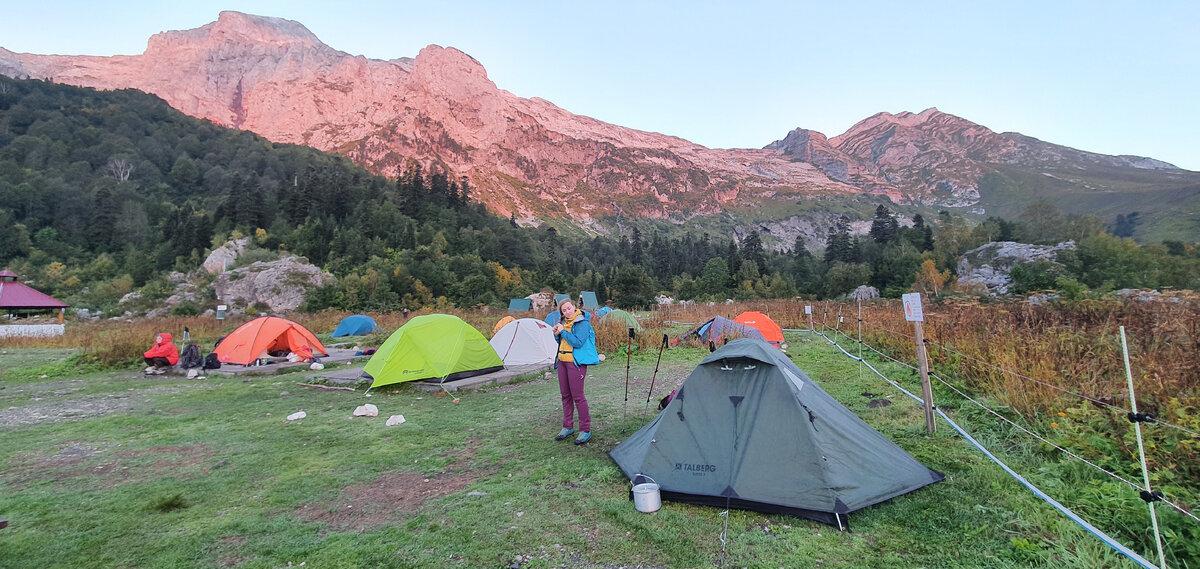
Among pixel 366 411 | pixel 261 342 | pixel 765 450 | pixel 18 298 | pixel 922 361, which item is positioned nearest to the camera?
pixel 765 450

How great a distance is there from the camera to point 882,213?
108 m

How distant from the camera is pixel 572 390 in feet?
23.1

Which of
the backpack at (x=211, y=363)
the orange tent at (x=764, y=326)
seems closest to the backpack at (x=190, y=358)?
the backpack at (x=211, y=363)

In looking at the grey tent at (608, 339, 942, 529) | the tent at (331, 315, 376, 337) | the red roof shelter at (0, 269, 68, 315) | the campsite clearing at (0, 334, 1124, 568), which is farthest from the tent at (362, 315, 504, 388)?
the red roof shelter at (0, 269, 68, 315)

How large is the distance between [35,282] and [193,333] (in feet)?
158

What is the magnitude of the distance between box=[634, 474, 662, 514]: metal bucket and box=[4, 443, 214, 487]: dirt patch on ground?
5.09m

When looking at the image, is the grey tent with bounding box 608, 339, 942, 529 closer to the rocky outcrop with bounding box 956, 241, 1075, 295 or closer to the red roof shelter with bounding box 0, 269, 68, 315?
the red roof shelter with bounding box 0, 269, 68, 315

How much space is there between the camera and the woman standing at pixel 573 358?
22.9ft

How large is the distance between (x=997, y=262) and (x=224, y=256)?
3277 inches

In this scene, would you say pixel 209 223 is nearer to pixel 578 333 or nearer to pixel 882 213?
pixel 578 333

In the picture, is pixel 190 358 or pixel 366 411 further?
pixel 190 358

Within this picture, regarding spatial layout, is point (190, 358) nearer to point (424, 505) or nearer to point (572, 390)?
point (572, 390)

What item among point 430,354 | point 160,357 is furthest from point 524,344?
point 160,357

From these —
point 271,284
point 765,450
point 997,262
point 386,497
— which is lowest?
point 386,497
